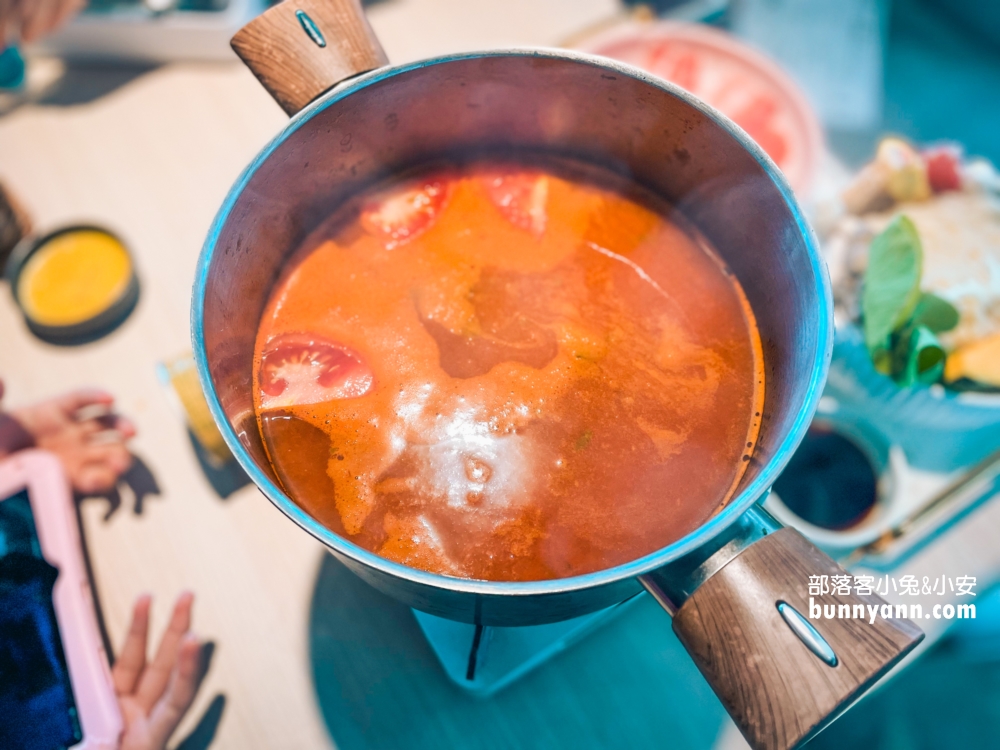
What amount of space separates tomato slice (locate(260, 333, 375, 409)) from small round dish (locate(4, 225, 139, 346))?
48cm

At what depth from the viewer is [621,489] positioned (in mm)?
630

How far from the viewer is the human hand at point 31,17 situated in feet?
3.65

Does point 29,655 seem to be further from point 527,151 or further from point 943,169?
point 943,169

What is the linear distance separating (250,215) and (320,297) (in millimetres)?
141

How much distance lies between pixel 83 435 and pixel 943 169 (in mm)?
1416

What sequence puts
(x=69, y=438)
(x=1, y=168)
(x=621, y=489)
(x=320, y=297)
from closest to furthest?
(x=621, y=489)
(x=320, y=297)
(x=69, y=438)
(x=1, y=168)

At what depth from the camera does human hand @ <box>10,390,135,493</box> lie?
91 cm

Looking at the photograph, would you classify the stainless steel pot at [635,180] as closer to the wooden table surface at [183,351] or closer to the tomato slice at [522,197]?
the tomato slice at [522,197]

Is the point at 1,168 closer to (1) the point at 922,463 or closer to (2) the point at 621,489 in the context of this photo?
(2) the point at 621,489

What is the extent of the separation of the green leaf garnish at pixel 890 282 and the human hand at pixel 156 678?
0.97m

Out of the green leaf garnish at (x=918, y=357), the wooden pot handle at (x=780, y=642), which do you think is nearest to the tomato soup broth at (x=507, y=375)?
the wooden pot handle at (x=780, y=642)

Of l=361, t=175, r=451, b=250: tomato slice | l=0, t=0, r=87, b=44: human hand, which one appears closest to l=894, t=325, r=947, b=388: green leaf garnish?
l=361, t=175, r=451, b=250: tomato slice

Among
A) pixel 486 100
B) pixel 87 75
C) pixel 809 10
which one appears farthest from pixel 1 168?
pixel 809 10

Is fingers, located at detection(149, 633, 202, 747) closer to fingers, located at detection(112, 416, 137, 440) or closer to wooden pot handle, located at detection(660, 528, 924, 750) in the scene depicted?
fingers, located at detection(112, 416, 137, 440)
